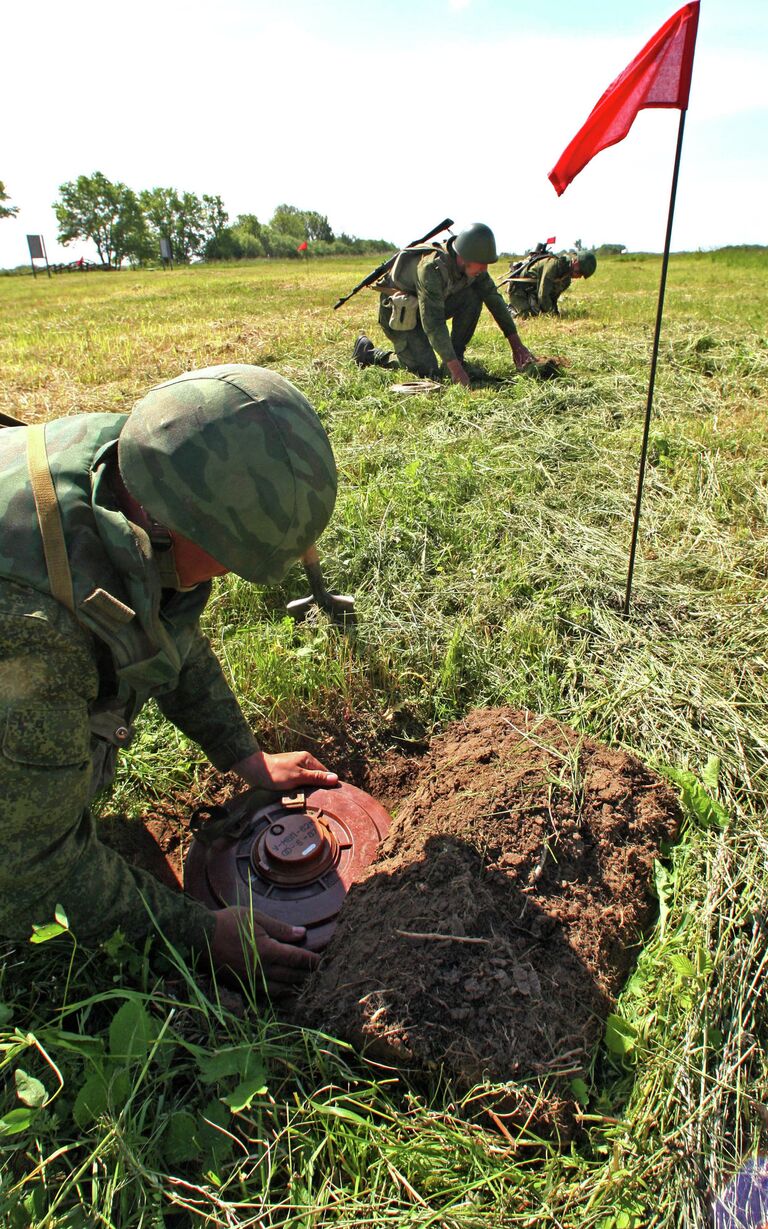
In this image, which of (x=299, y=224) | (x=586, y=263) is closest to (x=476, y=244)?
(x=586, y=263)

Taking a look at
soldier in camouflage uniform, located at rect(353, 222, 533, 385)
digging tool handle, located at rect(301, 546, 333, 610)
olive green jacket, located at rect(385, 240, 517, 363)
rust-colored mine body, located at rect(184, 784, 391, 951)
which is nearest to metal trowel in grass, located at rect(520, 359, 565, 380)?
soldier in camouflage uniform, located at rect(353, 222, 533, 385)

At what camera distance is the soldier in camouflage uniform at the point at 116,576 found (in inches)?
56.9

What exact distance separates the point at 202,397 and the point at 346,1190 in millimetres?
1652

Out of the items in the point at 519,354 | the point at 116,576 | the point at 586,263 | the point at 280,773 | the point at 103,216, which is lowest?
the point at 280,773

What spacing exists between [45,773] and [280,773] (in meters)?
1.05

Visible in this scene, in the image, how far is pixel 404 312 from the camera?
24.3ft

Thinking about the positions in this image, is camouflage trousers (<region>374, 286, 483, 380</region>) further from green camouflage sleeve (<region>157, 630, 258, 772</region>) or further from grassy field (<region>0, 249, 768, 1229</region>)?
green camouflage sleeve (<region>157, 630, 258, 772</region>)

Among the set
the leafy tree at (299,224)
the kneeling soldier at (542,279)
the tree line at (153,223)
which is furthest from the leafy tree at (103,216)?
the kneeling soldier at (542,279)

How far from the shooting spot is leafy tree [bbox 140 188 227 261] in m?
68.6

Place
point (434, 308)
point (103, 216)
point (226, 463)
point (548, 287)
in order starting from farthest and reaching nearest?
point (103, 216), point (548, 287), point (434, 308), point (226, 463)

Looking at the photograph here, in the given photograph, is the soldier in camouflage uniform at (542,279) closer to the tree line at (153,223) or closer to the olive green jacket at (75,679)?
the olive green jacket at (75,679)

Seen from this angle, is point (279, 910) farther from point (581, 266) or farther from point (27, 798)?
point (581, 266)

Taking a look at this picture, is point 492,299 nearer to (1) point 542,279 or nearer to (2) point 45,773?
(1) point 542,279

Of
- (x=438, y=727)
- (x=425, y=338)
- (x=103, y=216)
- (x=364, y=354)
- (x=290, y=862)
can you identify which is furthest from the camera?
(x=103, y=216)
